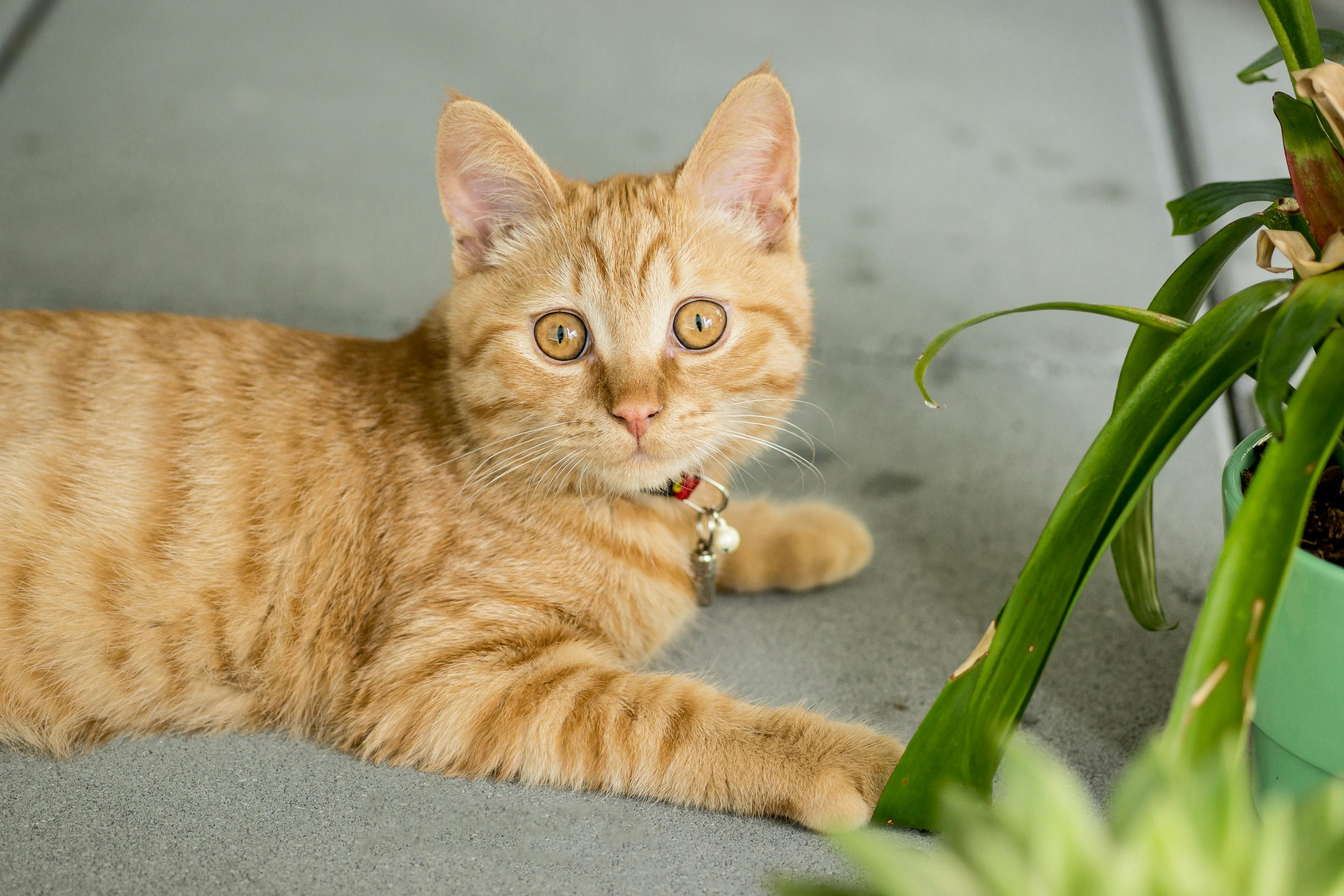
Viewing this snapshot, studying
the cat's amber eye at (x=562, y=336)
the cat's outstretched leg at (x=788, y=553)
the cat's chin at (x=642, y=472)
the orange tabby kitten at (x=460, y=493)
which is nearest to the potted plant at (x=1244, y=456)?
the orange tabby kitten at (x=460, y=493)

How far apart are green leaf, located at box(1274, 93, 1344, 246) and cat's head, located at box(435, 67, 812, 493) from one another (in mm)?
599

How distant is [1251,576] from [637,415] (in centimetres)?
70

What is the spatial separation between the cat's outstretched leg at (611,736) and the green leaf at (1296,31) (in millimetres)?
885

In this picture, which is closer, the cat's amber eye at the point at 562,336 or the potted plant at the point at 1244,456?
the potted plant at the point at 1244,456

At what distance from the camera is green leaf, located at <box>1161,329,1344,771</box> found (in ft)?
2.69

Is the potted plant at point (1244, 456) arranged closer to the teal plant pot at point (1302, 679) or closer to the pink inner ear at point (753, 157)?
the teal plant pot at point (1302, 679)

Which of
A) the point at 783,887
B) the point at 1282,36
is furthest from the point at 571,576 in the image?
the point at 1282,36

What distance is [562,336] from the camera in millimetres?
1436

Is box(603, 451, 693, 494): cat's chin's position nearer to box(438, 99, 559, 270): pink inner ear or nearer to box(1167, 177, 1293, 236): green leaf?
box(438, 99, 559, 270): pink inner ear

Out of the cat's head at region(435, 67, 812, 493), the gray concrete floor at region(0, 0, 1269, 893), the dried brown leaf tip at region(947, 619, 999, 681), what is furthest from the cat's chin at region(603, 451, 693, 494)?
the dried brown leaf tip at region(947, 619, 999, 681)

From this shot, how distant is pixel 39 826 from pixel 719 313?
1.04 meters

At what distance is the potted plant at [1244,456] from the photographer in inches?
33.6

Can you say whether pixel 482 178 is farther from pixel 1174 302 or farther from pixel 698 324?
pixel 1174 302

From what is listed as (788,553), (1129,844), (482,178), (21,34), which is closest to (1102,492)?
(1129,844)
